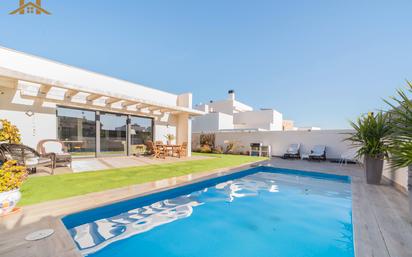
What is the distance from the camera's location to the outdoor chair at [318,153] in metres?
10.9

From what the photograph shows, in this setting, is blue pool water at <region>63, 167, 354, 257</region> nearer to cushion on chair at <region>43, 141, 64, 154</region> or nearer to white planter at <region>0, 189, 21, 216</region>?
white planter at <region>0, 189, 21, 216</region>

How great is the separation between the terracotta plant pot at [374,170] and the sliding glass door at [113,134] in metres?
11.4

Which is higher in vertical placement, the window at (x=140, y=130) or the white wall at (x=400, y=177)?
the window at (x=140, y=130)

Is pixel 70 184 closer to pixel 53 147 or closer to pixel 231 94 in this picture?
pixel 53 147

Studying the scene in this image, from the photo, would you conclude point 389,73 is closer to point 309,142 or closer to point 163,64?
point 309,142

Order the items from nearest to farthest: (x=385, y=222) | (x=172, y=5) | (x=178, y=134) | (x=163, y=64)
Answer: (x=385, y=222) → (x=172, y=5) → (x=178, y=134) → (x=163, y=64)

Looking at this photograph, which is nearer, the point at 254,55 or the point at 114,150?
the point at 114,150

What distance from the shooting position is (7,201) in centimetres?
276

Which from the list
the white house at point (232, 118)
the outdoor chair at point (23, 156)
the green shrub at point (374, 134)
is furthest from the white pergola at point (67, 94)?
the white house at point (232, 118)

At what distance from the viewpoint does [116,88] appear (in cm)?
1002

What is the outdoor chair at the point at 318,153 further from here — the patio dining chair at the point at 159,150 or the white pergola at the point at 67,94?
the patio dining chair at the point at 159,150

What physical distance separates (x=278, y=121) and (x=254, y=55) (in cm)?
→ 1642

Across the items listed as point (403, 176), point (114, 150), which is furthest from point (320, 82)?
point (114, 150)

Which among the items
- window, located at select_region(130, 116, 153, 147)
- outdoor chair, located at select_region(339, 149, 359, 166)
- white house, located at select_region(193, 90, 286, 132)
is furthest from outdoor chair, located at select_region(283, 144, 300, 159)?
window, located at select_region(130, 116, 153, 147)
